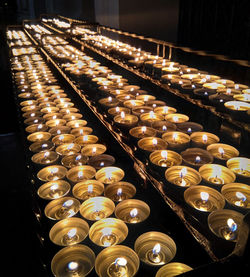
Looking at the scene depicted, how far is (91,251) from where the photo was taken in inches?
43.6

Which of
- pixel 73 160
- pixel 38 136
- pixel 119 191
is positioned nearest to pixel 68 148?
pixel 73 160

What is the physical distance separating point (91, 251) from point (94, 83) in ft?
6.93

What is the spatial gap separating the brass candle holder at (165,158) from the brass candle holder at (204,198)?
267mm

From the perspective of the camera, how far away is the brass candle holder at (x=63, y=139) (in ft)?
6.63

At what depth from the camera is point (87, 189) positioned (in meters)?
1.56

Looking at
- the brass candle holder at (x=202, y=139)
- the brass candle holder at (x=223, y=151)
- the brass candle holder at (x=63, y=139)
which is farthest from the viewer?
the brass candle holder at (x=63, y=139)

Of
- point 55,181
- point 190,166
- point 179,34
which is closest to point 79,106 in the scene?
point 55,181

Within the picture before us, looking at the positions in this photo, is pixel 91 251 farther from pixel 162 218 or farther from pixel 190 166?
pixel 190 166

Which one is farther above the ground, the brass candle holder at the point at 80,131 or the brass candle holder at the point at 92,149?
the brass candle holder at the point at 80,131

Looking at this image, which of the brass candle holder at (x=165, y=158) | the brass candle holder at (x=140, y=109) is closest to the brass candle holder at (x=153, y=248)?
the brass candle holder at (x=165, y=158)

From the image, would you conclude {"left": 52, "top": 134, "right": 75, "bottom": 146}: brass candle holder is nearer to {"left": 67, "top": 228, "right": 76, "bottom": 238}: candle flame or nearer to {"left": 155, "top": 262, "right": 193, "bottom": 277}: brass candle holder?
{"left": 67, "top": 228, "right": 76, "bottom": 238}: candle flame

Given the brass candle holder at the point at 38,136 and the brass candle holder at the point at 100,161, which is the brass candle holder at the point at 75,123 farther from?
the brass candle holder at the point at 100,161

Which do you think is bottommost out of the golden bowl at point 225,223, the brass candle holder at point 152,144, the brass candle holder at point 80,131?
the brass candle holder at point 80,131

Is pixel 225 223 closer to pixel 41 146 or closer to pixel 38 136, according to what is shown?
pixel 41 146
